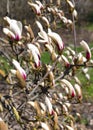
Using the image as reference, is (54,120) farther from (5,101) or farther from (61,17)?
(61,17)

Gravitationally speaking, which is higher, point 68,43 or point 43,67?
point 68,43

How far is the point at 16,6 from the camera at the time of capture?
1478cm

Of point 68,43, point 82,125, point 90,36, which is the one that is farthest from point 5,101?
point 90,36

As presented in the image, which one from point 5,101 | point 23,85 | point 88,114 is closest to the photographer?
point 23,85

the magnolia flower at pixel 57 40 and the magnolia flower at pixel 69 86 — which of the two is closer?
the magnolia flower at pixel 57 40

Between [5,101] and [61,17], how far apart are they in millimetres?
1575

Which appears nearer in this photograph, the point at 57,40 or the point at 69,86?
the point at 57,40

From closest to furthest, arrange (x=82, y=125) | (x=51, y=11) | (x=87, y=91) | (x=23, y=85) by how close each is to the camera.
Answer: (x=23, y=85)
(x=51, y=11)
(x=82, y=125)
(x=87, y=91)

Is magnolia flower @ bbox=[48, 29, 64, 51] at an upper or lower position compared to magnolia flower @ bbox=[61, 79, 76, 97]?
upper

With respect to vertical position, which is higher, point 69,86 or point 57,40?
point 57,40

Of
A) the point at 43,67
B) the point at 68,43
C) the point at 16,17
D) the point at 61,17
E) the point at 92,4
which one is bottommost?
the point at 43,67

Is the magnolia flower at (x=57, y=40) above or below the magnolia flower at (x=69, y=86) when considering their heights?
above

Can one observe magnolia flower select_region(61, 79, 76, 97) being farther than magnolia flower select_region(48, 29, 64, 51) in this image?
Yes

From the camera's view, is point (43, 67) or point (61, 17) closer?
point (43, 67)
